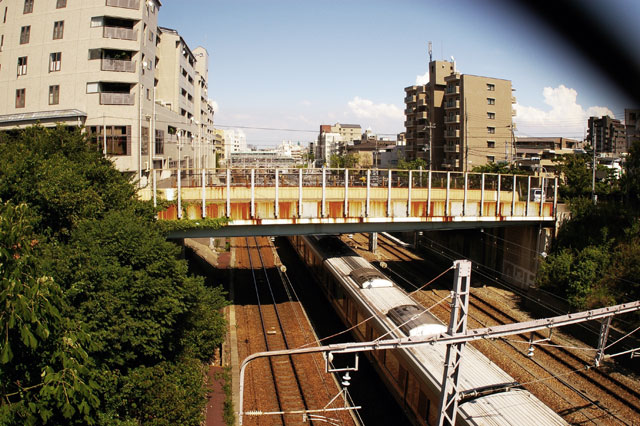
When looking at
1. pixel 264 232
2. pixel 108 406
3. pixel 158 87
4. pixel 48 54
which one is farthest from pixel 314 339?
pixel 158 87

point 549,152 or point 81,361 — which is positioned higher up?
point 549,152

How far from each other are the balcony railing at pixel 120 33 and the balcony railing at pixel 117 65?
115cm

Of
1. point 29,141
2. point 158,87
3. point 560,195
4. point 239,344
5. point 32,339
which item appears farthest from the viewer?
point 158,87

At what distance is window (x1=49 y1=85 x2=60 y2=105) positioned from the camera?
22.1 meters

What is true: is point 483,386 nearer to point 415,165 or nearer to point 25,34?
point 25,34

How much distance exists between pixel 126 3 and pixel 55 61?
4.45 meters

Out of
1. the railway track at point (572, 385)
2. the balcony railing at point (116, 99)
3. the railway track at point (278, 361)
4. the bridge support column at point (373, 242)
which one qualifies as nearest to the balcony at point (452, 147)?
the bridge support column at point (373, 242)

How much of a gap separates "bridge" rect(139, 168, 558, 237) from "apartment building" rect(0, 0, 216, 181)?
7.15 m

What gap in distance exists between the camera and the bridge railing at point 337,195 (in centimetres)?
1462

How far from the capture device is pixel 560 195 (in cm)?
2177

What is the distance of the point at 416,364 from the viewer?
29.1 ft

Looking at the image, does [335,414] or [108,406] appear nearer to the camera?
[108,406]

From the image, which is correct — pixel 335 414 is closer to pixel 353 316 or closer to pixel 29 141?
pixel 353 316

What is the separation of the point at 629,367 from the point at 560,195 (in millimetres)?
10958
